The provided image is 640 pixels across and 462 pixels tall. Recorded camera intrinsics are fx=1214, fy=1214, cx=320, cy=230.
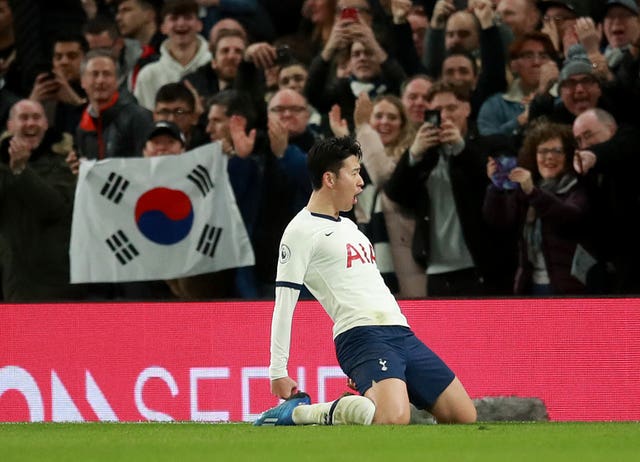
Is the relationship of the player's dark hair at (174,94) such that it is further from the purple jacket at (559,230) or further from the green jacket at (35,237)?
the purple jacket at (559,230)

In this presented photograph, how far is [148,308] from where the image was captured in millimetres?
8398

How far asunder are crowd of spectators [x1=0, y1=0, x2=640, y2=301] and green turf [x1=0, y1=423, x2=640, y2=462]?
2496 millimetres

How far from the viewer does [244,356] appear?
821cm

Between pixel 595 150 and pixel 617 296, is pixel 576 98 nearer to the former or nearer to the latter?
pixel 595 150

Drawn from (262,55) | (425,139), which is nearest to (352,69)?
(262,55)

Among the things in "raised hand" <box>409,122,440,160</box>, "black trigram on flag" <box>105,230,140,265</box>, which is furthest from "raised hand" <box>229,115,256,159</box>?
"raised hand" <box>409,122,440,160</box>

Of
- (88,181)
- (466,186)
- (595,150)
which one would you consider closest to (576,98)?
(595,150)

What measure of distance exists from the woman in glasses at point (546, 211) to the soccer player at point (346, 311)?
2.37 m

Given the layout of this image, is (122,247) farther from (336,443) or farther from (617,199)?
(336,443)

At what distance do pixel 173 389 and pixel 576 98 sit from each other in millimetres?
3582

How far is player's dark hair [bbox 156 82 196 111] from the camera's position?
9.77 metres

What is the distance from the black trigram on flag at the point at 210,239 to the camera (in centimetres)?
944

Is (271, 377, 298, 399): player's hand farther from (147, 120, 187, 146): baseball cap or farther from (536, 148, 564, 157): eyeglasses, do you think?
(147, 120, 187, 146): baseball cap

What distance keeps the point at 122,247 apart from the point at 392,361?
3.85 meters
